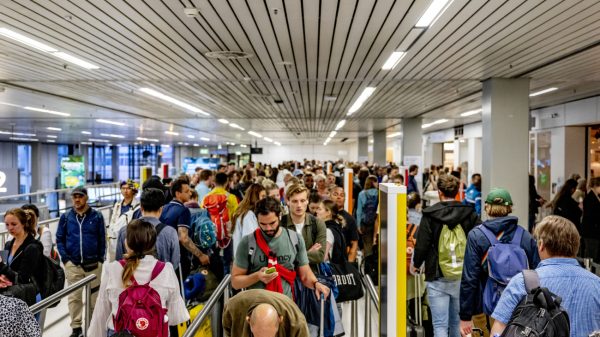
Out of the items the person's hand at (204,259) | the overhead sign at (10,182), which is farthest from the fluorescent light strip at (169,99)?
the overhead sign at (10,182)

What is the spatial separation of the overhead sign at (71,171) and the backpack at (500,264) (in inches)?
1055

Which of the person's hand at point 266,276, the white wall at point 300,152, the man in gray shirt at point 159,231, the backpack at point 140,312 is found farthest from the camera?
the white wall at point 300,152

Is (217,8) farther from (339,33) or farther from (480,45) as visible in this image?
(480,45)

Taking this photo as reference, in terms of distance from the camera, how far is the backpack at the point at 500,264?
3.24m

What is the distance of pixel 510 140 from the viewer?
8.45 metres

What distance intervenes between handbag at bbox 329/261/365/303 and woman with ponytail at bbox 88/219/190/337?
152cm

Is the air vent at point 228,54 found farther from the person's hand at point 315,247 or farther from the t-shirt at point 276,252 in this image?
the t-shirt at point 276,252

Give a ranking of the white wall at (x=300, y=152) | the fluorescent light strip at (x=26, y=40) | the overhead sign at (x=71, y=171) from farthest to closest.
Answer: the white wall at (x=300, y=152) < the overhead sign at (x=71, y=171) < the fluorescent light strip at (x=26, y=40)

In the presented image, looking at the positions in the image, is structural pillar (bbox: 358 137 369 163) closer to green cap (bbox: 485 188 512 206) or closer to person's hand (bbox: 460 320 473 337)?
green cap (bbox: 485 188 512 206)

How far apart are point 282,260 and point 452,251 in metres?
1.51

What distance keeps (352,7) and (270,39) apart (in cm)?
155

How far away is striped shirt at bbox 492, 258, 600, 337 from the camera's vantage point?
233cm

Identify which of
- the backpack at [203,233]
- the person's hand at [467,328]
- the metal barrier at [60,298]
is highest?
the backpack at [203,233]

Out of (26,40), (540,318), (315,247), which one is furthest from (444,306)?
(26,40)
